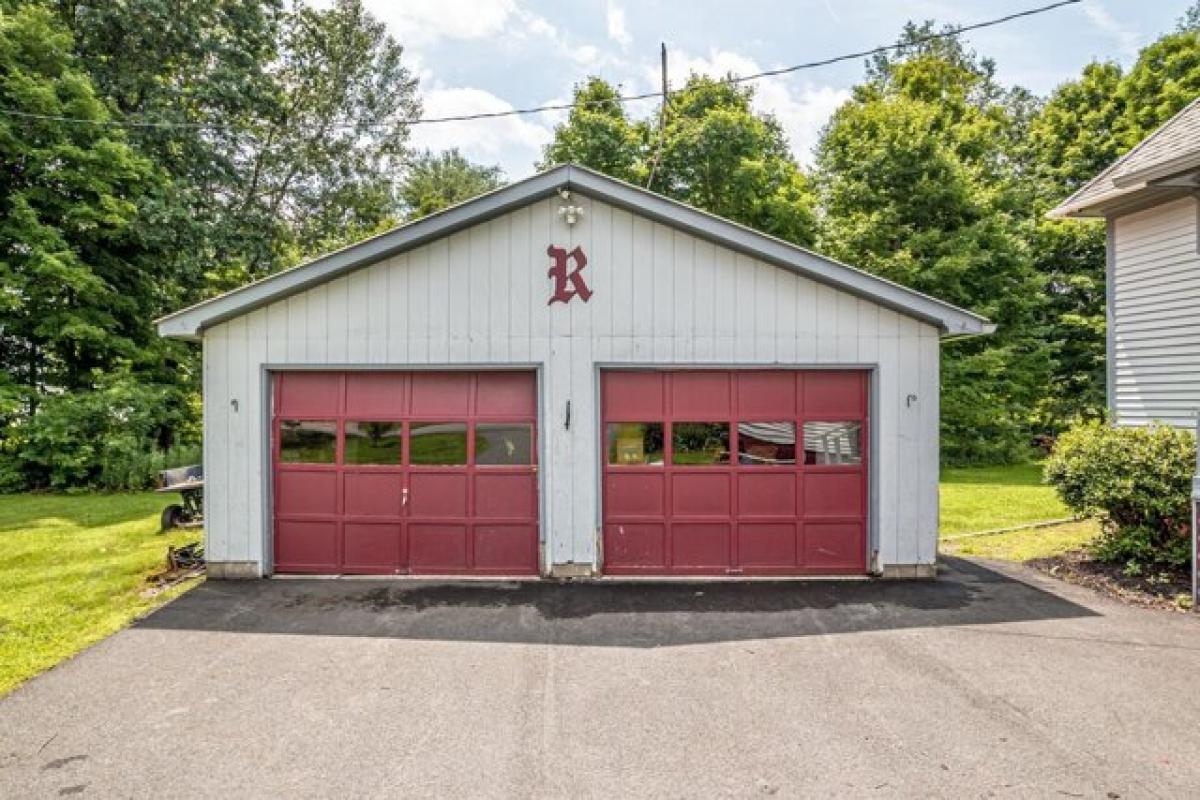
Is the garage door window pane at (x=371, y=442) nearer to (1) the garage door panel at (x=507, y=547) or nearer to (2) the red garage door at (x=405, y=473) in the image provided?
(2) the red garage door at (x=405, y=473)

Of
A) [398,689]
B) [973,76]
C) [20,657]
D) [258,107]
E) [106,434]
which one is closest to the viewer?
[398,689]

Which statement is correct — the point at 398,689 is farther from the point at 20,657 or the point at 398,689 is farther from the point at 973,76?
the point at 973,76

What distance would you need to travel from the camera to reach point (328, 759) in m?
3.62

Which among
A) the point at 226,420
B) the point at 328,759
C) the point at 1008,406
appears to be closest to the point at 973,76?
the point at 1008,406

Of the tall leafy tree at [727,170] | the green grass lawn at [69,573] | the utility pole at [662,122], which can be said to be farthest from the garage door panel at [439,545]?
the tall leafy tree at [727,170]

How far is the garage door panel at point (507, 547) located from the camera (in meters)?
7.26

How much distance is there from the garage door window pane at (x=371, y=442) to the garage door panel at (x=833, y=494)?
4798 mm

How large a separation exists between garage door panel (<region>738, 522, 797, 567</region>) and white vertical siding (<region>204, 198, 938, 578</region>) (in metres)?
0.99

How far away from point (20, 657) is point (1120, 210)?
13628mm

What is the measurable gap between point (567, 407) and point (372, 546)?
280 centimetres

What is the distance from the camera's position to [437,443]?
731 centimetres

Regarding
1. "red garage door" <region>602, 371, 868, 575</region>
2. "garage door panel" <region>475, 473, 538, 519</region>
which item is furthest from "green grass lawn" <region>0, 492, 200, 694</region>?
"red garage door" <region>602, 371, 868, 575</region>

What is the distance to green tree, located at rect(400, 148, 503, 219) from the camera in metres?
30.9

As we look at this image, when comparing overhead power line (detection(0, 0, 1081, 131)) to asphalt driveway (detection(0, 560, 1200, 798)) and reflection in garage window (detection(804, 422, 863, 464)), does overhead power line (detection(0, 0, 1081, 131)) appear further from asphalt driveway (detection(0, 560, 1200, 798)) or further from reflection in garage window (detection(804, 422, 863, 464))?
asphalt driveway (detection(0, 560, 1200, 798))
